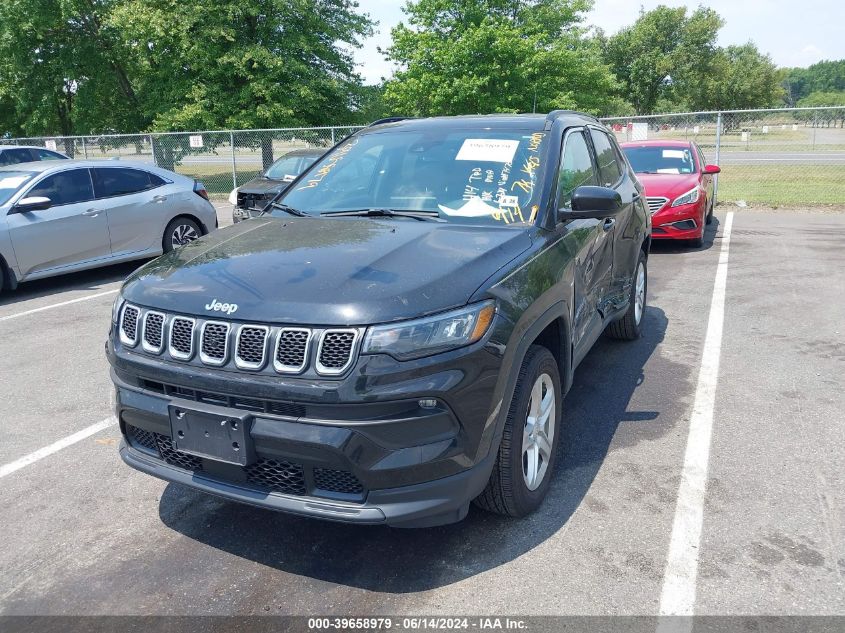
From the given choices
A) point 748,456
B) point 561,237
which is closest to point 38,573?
point 561,237

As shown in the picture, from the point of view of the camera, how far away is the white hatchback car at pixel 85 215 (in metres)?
8.16

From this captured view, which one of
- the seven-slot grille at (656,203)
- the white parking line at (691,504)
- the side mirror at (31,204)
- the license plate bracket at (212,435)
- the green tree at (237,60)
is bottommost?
the white parking line at (691,504)

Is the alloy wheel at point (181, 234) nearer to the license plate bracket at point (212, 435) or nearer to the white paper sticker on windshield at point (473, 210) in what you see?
the white paper sticker on windshield at point (473, 210)

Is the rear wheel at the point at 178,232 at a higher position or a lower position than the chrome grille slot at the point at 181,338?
lower

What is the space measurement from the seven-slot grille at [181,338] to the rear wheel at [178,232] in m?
7.29

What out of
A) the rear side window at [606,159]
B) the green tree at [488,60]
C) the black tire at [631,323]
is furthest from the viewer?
the green tree at [488,60]

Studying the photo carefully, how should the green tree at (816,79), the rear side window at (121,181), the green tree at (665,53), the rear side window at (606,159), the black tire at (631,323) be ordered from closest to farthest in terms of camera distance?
the rear side window at (606,159), the black tire at (631,323), the rear side window at (121,181), the green tree at (665,53), the green tree at (816,79)

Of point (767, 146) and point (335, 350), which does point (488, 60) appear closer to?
point (767, 146)

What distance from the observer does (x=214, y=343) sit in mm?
2641

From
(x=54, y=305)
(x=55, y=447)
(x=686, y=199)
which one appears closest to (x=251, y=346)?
(x=55, y=447)

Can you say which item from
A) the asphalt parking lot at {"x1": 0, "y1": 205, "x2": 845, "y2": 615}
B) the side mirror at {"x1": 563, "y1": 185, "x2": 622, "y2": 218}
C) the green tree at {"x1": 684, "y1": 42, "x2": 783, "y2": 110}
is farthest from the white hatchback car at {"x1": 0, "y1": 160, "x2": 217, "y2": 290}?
the green tree at {"x1": 684, "y1": 42, "x2": 783, "y2": 110}

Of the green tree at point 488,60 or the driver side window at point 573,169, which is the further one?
the green tree at point 488,60

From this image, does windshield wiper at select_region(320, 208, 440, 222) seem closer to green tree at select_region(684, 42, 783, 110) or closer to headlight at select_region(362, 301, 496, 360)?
headlight at select_region(362, 301, 496, 360)

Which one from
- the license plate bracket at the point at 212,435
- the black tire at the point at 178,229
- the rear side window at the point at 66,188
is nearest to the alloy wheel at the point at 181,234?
the black tire at the point at 178,229
